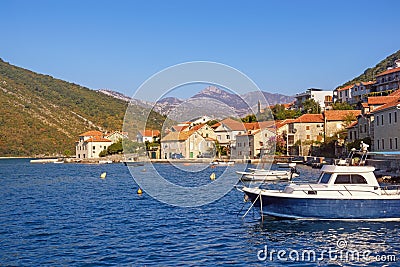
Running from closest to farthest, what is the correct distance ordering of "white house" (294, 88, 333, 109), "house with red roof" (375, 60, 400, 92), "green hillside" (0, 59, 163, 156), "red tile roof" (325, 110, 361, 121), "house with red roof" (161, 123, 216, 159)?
"house with red roof" (161, 123, 216, 159), "red tile roof" (325, 110, 361, 121), "house with red roof" (375, 60, 400, 92), "white house" (294, 88, 333, 109), "green hillside" (0, 59, 163, 156)

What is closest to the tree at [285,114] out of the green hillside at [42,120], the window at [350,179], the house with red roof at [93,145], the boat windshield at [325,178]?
the house with red roof at [93,145]

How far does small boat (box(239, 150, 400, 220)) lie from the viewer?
22781 millimetres

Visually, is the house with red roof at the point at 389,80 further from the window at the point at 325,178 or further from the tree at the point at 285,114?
the window at the point at 325,178

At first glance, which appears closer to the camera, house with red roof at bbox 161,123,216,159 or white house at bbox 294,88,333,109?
house with red roof at bbox 161,123,216,159

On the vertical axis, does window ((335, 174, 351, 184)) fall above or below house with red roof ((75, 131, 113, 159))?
below

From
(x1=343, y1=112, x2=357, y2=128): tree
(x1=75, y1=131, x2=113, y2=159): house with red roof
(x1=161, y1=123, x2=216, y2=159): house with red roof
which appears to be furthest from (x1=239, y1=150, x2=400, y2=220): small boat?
(x1=75, y1=131, x2=113, y2=159): house with red roof

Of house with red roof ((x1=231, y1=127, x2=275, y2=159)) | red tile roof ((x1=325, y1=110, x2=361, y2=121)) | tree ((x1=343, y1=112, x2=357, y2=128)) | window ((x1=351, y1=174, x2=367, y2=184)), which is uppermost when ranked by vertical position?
red tile roof ((x1=325, y1=110, x2=361, y2=121))

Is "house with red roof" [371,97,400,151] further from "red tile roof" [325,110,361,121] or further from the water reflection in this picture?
the water reflection

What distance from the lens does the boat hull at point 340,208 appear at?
2278cm

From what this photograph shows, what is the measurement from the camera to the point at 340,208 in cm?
2297

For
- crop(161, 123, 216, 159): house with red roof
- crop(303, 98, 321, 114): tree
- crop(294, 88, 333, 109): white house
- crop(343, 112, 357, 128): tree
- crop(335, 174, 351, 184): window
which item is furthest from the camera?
crop(294, 88, 333, 109): white house

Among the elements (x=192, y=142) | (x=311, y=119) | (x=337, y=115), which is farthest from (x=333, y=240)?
(x=311, y=119)

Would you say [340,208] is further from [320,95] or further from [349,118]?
[320,95]

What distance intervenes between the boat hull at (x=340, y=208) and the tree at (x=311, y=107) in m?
87.2
